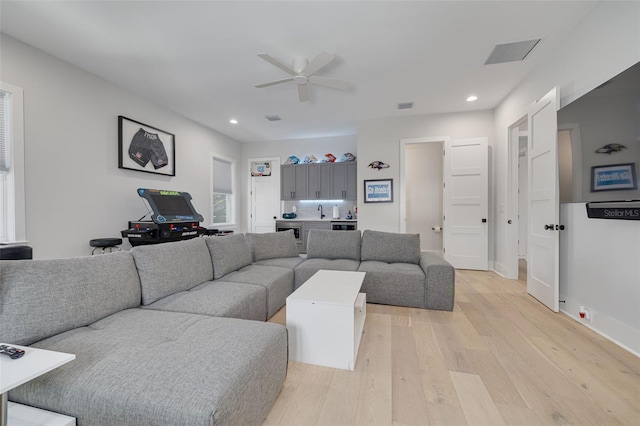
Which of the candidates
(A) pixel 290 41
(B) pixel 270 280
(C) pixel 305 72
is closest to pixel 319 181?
(C) pixel 305 72

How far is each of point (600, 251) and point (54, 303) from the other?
13.0 feet

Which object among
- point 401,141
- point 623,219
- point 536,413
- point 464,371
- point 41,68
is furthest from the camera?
point 401,141

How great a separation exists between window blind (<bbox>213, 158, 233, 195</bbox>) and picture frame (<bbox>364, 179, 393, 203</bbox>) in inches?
132

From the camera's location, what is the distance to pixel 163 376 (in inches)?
39.5

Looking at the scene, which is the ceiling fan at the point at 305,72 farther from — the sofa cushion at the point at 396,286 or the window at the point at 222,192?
the window at the point at 222,192

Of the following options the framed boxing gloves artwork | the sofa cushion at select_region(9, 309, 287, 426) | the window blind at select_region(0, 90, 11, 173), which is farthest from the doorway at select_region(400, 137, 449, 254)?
the window blind at select_region(0, 90, 11, 173)

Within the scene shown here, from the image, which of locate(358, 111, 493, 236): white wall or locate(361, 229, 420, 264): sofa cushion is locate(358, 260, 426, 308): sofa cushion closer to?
locate(361, 229, 420, 264): sofa cushion

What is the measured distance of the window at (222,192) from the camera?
5766 millimetres

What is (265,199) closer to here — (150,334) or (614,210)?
(150,334)

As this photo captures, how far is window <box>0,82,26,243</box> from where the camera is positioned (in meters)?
2.48

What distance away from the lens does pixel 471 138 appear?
447cm

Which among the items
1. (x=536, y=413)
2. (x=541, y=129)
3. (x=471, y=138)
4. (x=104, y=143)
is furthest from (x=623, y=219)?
(x=104, y=143)

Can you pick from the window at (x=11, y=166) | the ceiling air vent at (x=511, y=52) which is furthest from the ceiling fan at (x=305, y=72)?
the window at (x=11, y=166)

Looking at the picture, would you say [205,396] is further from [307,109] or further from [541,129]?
[307,109]
